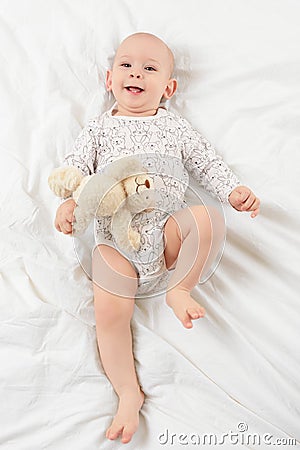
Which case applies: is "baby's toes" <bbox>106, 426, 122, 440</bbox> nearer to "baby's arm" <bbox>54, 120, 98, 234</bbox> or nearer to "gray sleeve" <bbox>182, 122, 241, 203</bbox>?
"baby's arm" <bbox>54, 120, 98, 234</bbox>

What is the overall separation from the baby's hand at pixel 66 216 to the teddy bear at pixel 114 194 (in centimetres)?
1

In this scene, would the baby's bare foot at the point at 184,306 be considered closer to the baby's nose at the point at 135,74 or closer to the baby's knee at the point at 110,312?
the baby's knee at the point at 110,312

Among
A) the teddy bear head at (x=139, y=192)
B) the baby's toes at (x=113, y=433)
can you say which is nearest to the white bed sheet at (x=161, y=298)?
the baby's toes at (x=113, y=433)

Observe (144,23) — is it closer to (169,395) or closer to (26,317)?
(26,317)

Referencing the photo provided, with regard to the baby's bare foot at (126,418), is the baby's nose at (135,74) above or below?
above

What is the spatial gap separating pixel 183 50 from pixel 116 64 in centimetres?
15

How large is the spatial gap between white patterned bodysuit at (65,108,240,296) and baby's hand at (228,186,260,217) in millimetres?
28

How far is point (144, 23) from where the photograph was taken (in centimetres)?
146

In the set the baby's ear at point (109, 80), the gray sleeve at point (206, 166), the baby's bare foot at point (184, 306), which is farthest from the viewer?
the baby's ear at point (109, 80)

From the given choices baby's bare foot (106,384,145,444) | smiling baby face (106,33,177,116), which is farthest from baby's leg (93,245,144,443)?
smiling baby face (106,33,177,116)

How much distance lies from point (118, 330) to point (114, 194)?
25 cm

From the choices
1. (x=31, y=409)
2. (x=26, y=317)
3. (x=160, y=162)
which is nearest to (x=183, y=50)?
(x=160, y=162)

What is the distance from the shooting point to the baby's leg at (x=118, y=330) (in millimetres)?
1215

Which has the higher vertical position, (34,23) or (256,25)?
(256,25)
